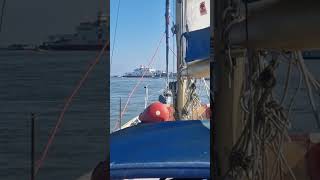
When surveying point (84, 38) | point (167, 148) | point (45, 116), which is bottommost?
point (167, 148)

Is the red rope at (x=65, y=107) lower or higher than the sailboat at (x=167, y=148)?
higher

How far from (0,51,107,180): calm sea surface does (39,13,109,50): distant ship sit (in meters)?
0.02

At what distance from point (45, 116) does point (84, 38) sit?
0.55 feet

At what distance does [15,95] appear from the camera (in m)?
0.99

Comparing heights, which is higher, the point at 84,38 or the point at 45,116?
the point at 84,38

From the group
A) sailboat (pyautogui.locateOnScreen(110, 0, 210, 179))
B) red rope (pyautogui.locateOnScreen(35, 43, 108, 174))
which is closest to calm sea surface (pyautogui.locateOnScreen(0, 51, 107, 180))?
red rope (pyautogui.locateOnScreen(35, 43, 108, 174))

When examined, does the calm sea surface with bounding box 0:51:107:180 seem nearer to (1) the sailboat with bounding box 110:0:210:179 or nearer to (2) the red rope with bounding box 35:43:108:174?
(2) the red rope with bounding box 35:43:108:174

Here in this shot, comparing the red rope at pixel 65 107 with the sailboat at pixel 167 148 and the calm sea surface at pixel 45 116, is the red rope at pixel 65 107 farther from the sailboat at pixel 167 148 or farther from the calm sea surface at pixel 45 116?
the sailboat at pixel 167 148

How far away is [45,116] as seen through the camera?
1.00m

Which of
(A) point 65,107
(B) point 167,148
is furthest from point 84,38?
(B) point 167,148

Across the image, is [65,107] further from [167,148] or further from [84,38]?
[167,148]

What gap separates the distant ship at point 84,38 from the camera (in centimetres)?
102

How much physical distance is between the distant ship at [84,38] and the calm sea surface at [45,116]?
0.06ft

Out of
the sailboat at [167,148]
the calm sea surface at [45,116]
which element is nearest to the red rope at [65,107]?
the calm sea surface at [45,116]
